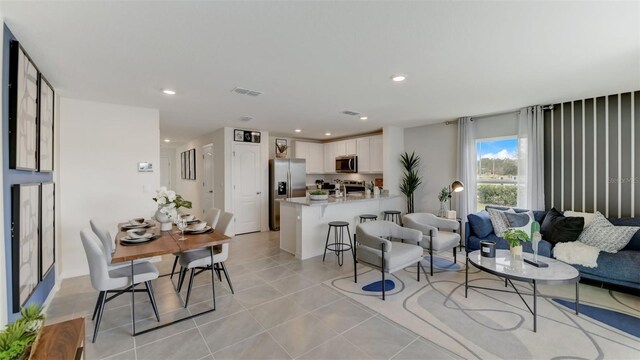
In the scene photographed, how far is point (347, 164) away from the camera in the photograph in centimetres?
710

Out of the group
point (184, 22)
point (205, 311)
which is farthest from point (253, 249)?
point (184, 22)

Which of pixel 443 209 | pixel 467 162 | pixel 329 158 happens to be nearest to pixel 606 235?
pixel 467 162

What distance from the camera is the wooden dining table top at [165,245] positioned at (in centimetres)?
227

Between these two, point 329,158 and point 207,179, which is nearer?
point 207,179

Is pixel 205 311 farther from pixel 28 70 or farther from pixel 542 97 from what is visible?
pixel 542 97

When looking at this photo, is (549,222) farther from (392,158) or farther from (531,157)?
(392,158)

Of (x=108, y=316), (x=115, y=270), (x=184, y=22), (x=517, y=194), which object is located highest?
(x=184, y=22)

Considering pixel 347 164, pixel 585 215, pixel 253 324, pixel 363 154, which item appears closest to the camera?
pixel 253 324

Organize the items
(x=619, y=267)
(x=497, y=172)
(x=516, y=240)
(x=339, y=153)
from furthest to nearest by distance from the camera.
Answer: (x=339, y=153) → (x=497, y=172) → (x=619, y=267) → (x=516, y=240)

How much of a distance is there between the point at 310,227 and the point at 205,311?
81.7 inches

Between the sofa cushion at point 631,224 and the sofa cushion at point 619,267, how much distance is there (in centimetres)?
16

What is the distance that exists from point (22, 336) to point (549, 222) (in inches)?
207

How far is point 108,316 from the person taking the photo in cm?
266

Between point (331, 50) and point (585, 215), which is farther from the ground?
point (331, 50)
